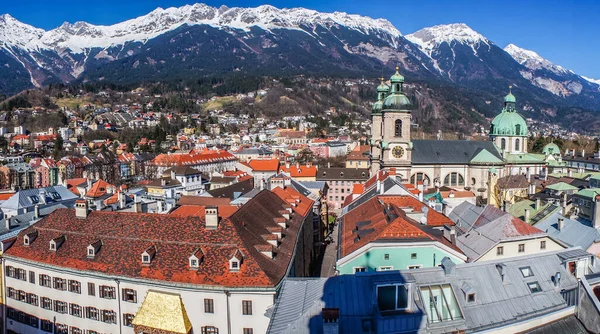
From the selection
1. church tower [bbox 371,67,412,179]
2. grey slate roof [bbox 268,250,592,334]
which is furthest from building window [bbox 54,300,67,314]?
church tower [bbox 371,67,412,179]

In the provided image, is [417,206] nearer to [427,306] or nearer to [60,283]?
[427,306]

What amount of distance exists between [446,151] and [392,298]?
64393mm

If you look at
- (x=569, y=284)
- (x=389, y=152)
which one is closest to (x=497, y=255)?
(x=569, y=284)

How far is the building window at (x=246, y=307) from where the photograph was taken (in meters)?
24.8

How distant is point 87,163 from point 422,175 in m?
89.6

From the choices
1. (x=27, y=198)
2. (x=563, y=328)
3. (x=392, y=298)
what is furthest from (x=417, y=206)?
Answer: (x=27, y=198)

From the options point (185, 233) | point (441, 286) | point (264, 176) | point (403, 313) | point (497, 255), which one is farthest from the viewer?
point (264, 176)

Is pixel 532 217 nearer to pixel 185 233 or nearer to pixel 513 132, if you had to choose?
pixel 185 233

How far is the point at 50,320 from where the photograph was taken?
2988 cm

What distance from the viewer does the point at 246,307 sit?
24875 mm

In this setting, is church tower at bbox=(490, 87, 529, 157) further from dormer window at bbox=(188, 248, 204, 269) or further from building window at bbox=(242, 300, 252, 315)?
dormer window at bbox=(188, 248, 204, 269)

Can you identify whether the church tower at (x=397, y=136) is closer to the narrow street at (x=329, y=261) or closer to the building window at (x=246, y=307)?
the narrow street at (x=329, y=261)

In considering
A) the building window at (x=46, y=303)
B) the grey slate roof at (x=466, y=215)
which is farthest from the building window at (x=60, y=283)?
the grey slate roof at (x=466, y=215)

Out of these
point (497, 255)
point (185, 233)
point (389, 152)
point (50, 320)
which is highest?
point (389, 152)
